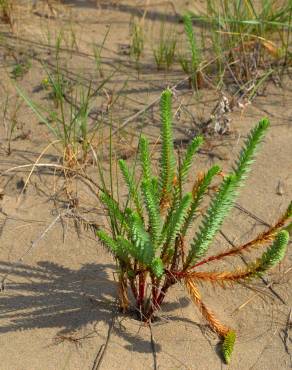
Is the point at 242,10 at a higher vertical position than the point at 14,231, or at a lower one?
higher

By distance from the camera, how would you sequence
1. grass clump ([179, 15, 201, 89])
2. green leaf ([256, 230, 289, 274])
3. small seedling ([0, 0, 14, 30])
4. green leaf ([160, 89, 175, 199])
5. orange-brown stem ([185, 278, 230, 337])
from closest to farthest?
1. green leaf ([256, 230, 289, 274])
2. green leaf ([160, 89, 175, 199])
3. orange-brown stem ([185, 278, 230, 337])
4. grass clump ([179, 15, 201, 89])
5. small seedling ([0, 0, 14, 30])

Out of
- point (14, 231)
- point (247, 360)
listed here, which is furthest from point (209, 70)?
point (247, 360)

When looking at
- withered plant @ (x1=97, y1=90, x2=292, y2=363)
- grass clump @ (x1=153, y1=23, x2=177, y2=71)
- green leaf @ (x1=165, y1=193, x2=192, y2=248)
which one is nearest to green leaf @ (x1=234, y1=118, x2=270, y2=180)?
withered plant @ (x1=97, y1=90, x2=292, y2=363)

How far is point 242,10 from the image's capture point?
352 cm

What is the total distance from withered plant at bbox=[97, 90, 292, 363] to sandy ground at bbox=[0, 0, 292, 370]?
0.32 ft

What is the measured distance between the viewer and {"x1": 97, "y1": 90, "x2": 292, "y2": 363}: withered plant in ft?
5.90

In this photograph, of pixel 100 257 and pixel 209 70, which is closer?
pixel 100 257

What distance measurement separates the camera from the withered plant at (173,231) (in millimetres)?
1797

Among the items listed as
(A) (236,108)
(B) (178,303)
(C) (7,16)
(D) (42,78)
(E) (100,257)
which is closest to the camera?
(B) (178,303)

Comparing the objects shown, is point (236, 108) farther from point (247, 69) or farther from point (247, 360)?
point (247, 360)

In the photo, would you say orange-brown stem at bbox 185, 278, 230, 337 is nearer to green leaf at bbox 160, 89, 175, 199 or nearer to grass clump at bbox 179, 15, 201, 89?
green leaf at bbox 160, 89, 175, 199

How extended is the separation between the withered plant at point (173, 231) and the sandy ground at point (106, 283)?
0.10 metres

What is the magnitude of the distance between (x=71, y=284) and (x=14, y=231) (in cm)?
37

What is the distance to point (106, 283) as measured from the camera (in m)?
2.27
